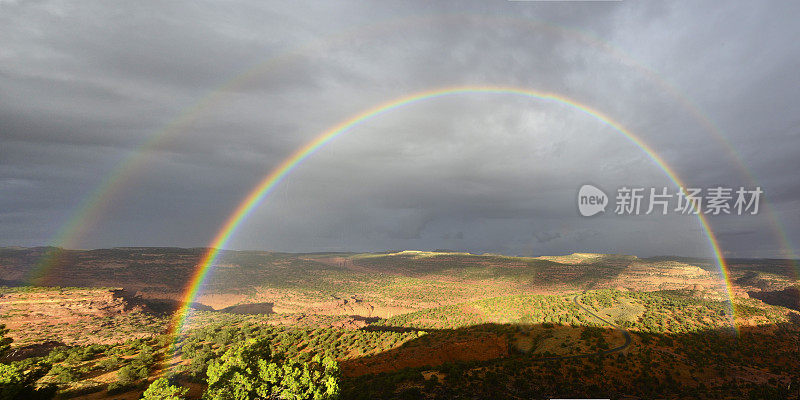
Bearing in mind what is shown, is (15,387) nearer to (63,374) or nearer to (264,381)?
(63,374)

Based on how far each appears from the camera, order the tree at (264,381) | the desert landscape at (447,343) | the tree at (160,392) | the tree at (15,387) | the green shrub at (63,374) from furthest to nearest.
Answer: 1. the desert landscape at (447,343)
2. the green shrub at (63,374)
3. the tree at (15,387)
4. the tree at (264,381)
5. the tree at (160,392)

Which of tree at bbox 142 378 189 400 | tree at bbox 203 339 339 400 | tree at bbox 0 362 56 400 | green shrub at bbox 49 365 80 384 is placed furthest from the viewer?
green shrub at bbox 49 365 80 384

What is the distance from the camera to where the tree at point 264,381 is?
1788cm

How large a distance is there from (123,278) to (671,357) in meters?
138

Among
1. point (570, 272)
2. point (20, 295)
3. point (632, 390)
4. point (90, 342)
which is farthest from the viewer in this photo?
point (570, 272)

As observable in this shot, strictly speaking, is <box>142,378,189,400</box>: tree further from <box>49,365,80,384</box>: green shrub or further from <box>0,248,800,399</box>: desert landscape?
<box>49,365,80,384</box>: green shrub

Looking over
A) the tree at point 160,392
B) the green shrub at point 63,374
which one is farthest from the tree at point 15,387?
A: the green shrub at point 63,374

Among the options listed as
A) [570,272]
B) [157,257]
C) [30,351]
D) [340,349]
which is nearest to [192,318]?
[30,351]

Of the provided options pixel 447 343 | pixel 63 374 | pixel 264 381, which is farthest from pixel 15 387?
pixel 447 343

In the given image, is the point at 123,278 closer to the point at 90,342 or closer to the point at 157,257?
the point at 157,257

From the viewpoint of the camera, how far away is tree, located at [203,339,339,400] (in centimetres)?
1788

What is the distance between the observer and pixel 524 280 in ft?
373

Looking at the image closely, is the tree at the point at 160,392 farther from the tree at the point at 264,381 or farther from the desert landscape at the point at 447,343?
the desert landscape at the point at 447,343

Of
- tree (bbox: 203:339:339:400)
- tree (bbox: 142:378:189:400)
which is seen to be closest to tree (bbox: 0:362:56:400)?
tree (bbox: 142:378:189:400)
